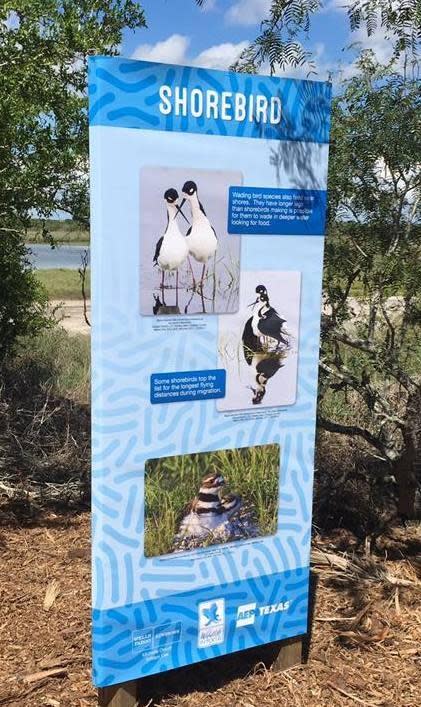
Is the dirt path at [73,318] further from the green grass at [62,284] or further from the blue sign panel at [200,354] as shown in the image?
the blue sign panel at [200,354]

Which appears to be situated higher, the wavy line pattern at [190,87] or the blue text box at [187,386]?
the wavy line pattern at [190,87]

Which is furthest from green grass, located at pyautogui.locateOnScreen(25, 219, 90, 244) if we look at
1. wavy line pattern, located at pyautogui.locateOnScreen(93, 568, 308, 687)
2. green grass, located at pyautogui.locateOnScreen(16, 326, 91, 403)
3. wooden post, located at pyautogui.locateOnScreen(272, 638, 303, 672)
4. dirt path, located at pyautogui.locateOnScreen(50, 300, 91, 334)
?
dirt path, located at pyautogui.locateOnScreen(50, 300, 91, 334)

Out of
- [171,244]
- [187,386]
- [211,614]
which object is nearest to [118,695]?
[211,614]

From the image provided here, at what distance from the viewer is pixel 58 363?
905 centimetres

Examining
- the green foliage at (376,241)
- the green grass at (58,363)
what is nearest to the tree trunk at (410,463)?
the green foliage at (376,241)

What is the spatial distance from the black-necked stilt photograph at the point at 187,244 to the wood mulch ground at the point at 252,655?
5.93ft

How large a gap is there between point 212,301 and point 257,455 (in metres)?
0.72

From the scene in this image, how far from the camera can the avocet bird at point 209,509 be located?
123 inches

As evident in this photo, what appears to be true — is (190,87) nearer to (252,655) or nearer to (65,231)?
(252,655)

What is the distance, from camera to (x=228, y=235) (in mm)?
2988

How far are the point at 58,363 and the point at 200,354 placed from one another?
6.31 m

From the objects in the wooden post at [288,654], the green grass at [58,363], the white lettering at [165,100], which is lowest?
the wooden post at [288,654]

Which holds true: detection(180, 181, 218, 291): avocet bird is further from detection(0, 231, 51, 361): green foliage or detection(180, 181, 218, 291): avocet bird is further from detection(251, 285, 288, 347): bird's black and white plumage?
detection(0, 231, 51, 361): green foliage

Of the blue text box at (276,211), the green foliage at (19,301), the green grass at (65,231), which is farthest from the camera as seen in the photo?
the green foliage at (19,301)
